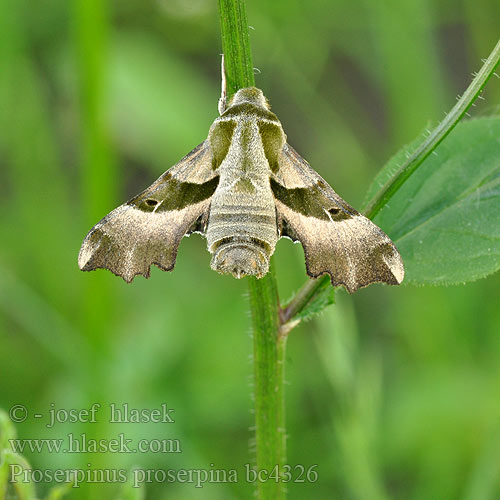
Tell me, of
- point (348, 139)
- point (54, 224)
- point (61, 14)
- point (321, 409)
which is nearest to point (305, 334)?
point (321, 409)

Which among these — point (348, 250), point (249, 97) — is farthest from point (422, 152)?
point (249, 97)

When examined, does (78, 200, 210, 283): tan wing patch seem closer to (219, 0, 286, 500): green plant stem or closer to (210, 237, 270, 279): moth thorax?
(210, 237, 270, 279): moth thorax

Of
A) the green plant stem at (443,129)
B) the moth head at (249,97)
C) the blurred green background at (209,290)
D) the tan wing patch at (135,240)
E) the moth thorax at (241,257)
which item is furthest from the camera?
the blurred green background at (209,290)

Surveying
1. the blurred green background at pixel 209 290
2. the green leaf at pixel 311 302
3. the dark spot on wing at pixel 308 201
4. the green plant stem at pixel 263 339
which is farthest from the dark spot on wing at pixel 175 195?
the blurred green background at pixel 209 290

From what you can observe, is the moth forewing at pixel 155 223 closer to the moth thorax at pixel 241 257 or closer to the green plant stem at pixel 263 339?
the moth thorax at pixel 241 257

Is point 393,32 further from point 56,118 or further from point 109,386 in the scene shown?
point 109,386
